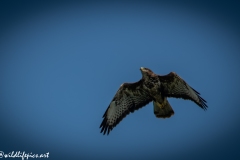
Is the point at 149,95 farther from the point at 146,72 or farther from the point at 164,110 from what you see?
the point at 146,72

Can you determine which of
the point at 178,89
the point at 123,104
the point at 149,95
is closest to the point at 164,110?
the point at 149,95

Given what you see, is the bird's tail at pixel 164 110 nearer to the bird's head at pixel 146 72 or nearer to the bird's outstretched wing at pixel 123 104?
the bird's outstretched wing at pixel 123 104

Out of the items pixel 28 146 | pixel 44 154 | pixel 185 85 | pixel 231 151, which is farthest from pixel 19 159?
pixel 231 151

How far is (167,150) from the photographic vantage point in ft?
63.8

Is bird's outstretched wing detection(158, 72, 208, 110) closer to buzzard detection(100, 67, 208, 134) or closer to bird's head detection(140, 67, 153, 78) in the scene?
buzzard detection(100, 67, 208, 134)

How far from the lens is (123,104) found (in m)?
9.77

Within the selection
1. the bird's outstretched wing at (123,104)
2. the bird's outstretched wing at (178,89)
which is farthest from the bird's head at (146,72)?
the bird's outstretched wing at (123,104)

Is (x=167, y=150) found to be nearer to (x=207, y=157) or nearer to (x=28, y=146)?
(x=207, y=157)

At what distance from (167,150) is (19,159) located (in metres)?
8.34

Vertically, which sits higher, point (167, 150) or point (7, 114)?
point (7, 114)

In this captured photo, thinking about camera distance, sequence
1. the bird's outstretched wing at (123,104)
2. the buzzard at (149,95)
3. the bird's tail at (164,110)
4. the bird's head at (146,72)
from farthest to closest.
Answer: the bird's outstretched wing at (123,104) → the bird's tail at (164,110) → the buzzard at (149,95) → the bird's head at (146,72)

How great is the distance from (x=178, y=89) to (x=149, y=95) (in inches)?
30.3

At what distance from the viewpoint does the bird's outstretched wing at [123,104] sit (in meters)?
9.61

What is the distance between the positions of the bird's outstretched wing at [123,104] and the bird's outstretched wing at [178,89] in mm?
531
